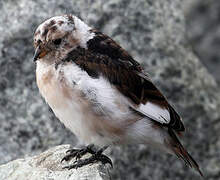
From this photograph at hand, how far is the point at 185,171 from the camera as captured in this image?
22.7 feet

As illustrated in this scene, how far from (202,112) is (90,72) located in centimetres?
213

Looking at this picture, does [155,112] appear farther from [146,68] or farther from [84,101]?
[146,68]

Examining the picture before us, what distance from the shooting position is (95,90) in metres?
5.27

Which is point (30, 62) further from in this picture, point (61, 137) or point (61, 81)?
point (61, 81)

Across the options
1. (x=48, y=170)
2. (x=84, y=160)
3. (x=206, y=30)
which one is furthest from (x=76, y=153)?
(x=206, y=30)

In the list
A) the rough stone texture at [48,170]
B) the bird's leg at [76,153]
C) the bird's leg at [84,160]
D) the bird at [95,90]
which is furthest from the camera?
the bird's leg at [76,153]

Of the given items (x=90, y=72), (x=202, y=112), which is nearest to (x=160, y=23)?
(x=202, y=112)

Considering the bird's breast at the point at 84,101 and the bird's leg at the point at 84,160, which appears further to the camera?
the bird's leg at the point at 84,160

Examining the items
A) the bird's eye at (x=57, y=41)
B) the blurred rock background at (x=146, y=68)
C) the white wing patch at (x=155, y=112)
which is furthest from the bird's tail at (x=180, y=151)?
the bird's eye at (x=57, y=41)

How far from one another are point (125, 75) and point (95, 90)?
0.30 metres

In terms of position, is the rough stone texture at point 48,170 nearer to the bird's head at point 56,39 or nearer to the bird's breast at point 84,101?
the bird's breast at point 84,101

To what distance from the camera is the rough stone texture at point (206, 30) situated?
10.1m

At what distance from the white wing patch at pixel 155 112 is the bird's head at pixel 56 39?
69 cm

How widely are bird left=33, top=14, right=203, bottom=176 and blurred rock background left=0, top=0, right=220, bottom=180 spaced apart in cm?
114
